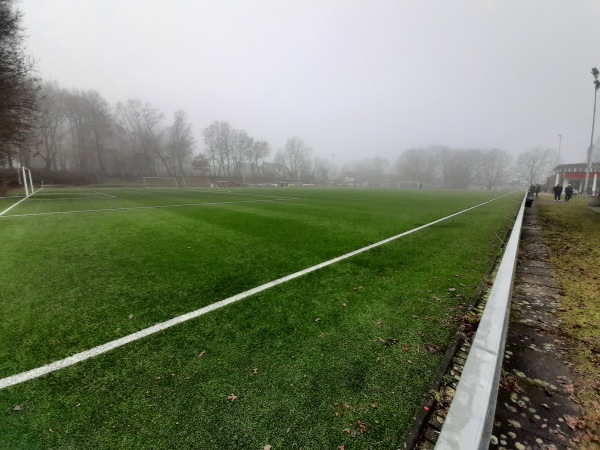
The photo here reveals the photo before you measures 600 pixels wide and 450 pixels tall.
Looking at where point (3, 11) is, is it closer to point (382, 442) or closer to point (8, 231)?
point (8, 231)

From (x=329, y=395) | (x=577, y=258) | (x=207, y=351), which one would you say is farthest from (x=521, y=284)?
(x=207, y=351)

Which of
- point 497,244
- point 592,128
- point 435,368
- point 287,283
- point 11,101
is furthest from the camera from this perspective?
point 592,128

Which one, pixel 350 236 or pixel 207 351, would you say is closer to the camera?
pixel 207 351

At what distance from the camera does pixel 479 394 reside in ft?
4.60

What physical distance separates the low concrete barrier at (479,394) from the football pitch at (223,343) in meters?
0.56

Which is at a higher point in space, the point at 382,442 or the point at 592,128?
the point at 592,128

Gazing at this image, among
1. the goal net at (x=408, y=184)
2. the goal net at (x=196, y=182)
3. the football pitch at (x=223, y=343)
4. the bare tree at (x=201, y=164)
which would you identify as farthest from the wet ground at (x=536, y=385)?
the goal net at (x=408, y=184)

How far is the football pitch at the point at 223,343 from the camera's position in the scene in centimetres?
176

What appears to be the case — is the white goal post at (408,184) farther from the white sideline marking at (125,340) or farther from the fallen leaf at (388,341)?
the fallen leaf at (388,341)

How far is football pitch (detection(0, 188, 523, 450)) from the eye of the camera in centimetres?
176

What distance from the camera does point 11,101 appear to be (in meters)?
17.8

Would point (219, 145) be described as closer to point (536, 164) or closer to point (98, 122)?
point (98, 122)

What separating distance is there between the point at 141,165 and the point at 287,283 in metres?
72.8

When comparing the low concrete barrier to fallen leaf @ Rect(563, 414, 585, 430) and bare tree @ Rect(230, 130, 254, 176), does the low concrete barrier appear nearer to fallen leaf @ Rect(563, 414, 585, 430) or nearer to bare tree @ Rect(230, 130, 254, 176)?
fallen leaf @ Rect(563, 414, 585, 430)
